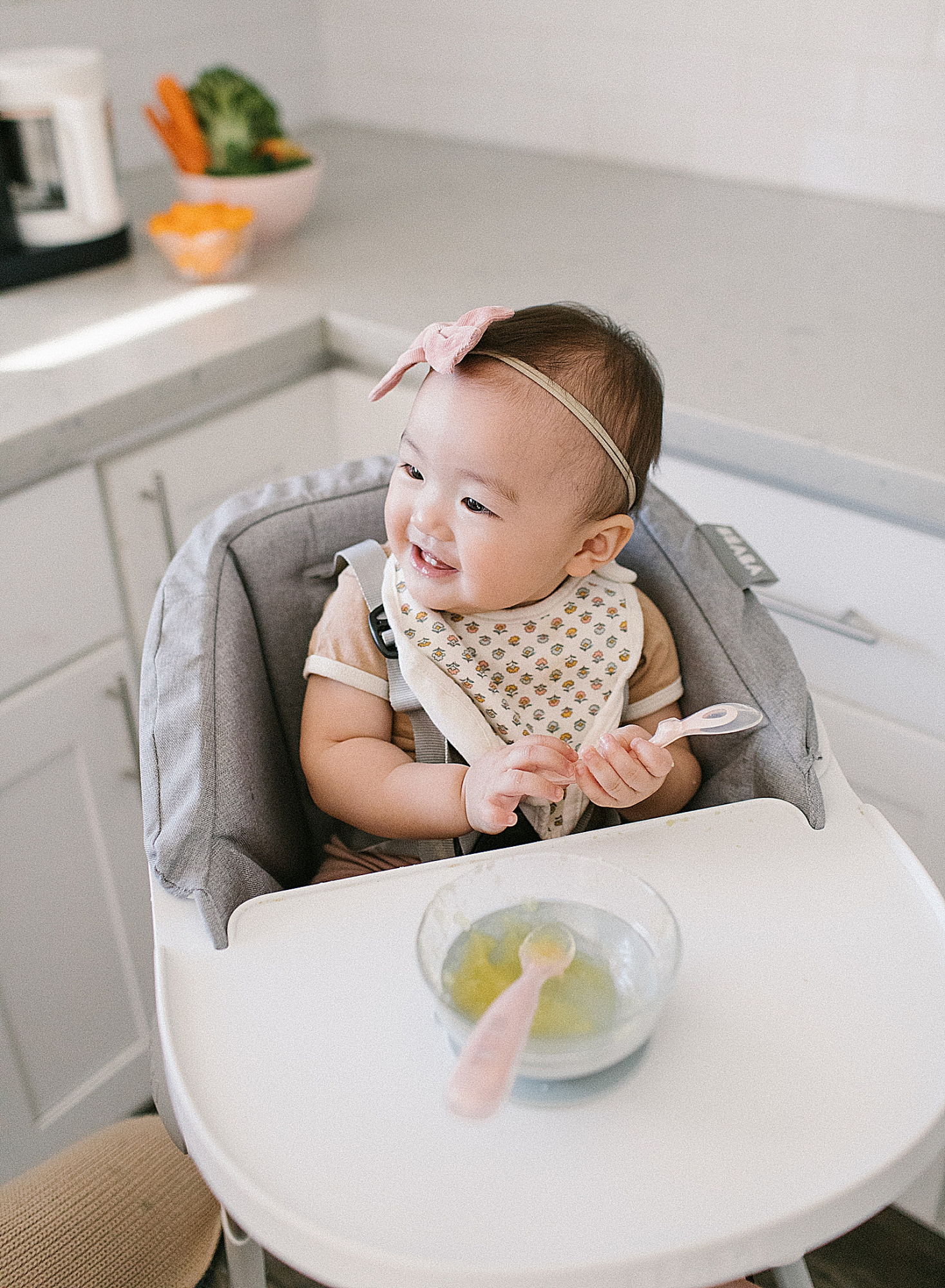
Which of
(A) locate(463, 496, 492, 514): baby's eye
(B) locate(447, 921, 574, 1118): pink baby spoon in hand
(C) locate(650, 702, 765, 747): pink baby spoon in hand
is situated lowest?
(C) locate(650, 702, 765, 747): pink baby spoon in hand

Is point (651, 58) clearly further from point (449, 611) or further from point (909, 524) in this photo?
point (449, 611)

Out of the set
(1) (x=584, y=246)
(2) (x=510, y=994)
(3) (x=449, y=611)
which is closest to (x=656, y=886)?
(2) (x=510, y=994)

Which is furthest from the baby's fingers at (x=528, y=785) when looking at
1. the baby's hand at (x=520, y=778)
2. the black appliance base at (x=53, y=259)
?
the black appliance base at (x=53, y=259)

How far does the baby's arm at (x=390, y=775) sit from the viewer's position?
0.76m

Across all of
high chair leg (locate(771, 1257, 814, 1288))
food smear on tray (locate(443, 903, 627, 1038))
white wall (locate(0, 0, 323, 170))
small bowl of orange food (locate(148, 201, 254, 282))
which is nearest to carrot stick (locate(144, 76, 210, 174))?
small bowl of orange food (locate(148, 201, 254, 282))

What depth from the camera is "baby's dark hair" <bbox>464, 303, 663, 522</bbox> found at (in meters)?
0.81

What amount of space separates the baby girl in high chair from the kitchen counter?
0.26 m

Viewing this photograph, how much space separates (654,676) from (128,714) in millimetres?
626

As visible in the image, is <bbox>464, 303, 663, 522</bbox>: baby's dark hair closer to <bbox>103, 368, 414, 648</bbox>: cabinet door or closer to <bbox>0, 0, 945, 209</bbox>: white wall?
<bbox>103, 368, 414, 648</bbox>: cabinet door

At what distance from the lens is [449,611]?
3.05 ft

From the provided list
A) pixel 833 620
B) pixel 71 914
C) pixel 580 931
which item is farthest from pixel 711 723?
pixel 71 914

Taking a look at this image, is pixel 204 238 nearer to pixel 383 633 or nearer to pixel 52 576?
pixel 52 576

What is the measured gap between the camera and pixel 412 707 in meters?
0.91

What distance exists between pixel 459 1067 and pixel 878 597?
717 millimetres
